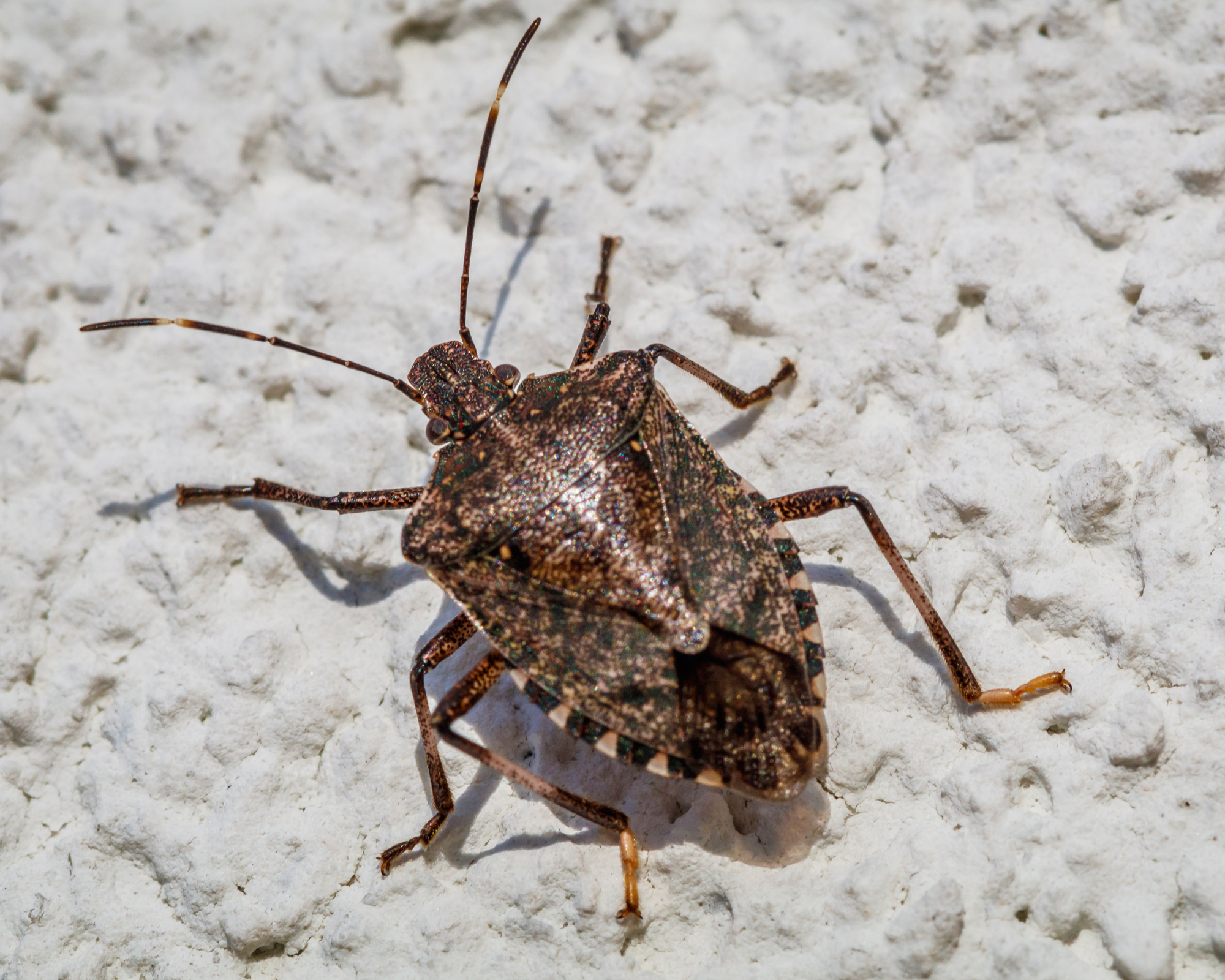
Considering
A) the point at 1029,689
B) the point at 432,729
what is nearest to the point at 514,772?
the point at 432,729

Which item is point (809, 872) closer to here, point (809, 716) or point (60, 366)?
point (809, 716)

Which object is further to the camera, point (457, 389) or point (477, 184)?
point (477, 184)

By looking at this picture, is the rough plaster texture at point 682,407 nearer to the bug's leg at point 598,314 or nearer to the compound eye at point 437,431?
the bug's leg at point 598,314

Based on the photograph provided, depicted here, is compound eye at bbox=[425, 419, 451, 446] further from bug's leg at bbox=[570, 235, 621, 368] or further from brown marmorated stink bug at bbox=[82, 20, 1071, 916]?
bug's leg at bbox=[570, 235, 621, 368]

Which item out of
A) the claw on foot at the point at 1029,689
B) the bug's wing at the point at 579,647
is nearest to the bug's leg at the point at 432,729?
the bug's wing at the point at 579,647

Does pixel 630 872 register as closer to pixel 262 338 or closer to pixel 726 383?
pixel 726 383
